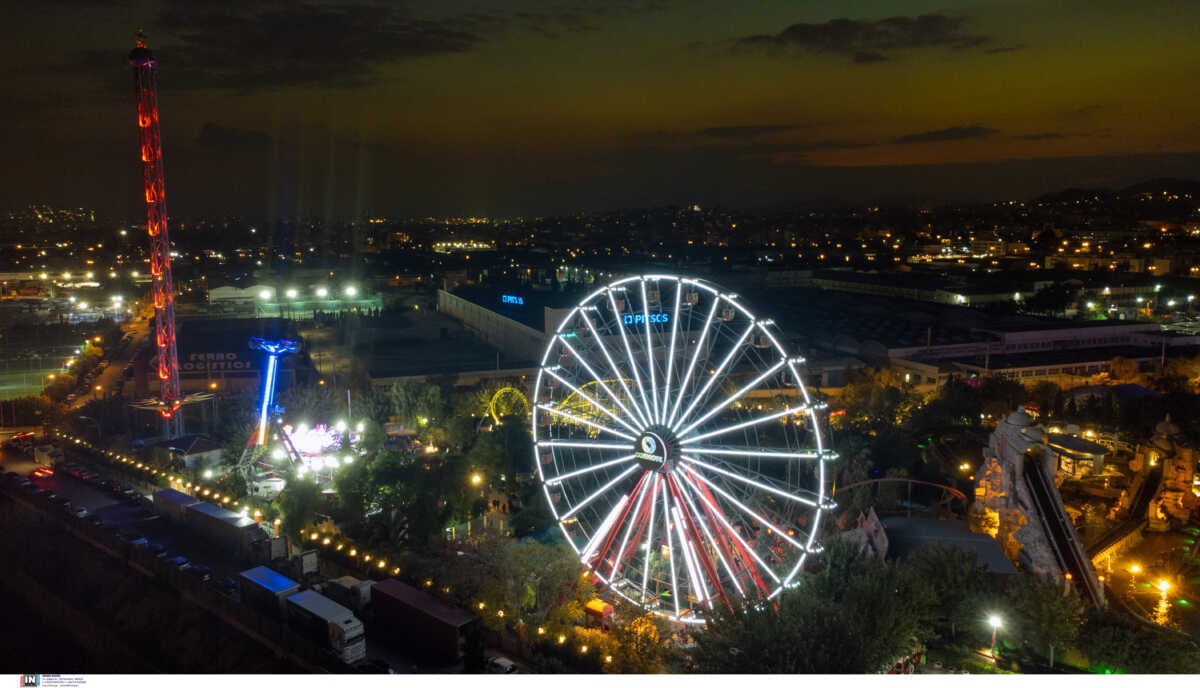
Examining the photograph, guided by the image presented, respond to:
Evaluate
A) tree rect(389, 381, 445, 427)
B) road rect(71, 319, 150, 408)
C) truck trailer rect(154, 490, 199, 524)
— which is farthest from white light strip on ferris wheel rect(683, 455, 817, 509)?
road rect(71, 319, 150, 408)

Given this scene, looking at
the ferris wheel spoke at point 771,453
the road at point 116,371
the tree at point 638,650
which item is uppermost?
the ferris wheel spoke at point 771,453

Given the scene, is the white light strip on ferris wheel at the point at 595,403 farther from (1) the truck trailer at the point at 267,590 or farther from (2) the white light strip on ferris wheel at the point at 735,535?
Result: (1) the truck trailer at the point at 267,590

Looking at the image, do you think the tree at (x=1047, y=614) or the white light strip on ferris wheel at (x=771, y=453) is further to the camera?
the tree at (x=1047, y=614)

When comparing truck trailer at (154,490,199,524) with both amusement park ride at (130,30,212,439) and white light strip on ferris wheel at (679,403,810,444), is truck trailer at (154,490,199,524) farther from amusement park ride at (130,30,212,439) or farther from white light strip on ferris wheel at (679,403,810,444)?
white light strip on ferris wheel at (679,403,810,444)

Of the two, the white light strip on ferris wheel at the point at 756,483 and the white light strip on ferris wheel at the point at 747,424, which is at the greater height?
the white light strip on ferris wheel at the point at 747,424

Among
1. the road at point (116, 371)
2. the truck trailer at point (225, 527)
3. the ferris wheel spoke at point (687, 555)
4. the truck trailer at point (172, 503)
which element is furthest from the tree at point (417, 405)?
the ferris wheel spoke at point (687, 555)

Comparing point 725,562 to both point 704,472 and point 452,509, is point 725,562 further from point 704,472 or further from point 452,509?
point 452,509

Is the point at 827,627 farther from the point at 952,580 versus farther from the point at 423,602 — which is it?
the point at 423,602

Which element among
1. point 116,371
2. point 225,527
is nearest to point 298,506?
point 225,527
